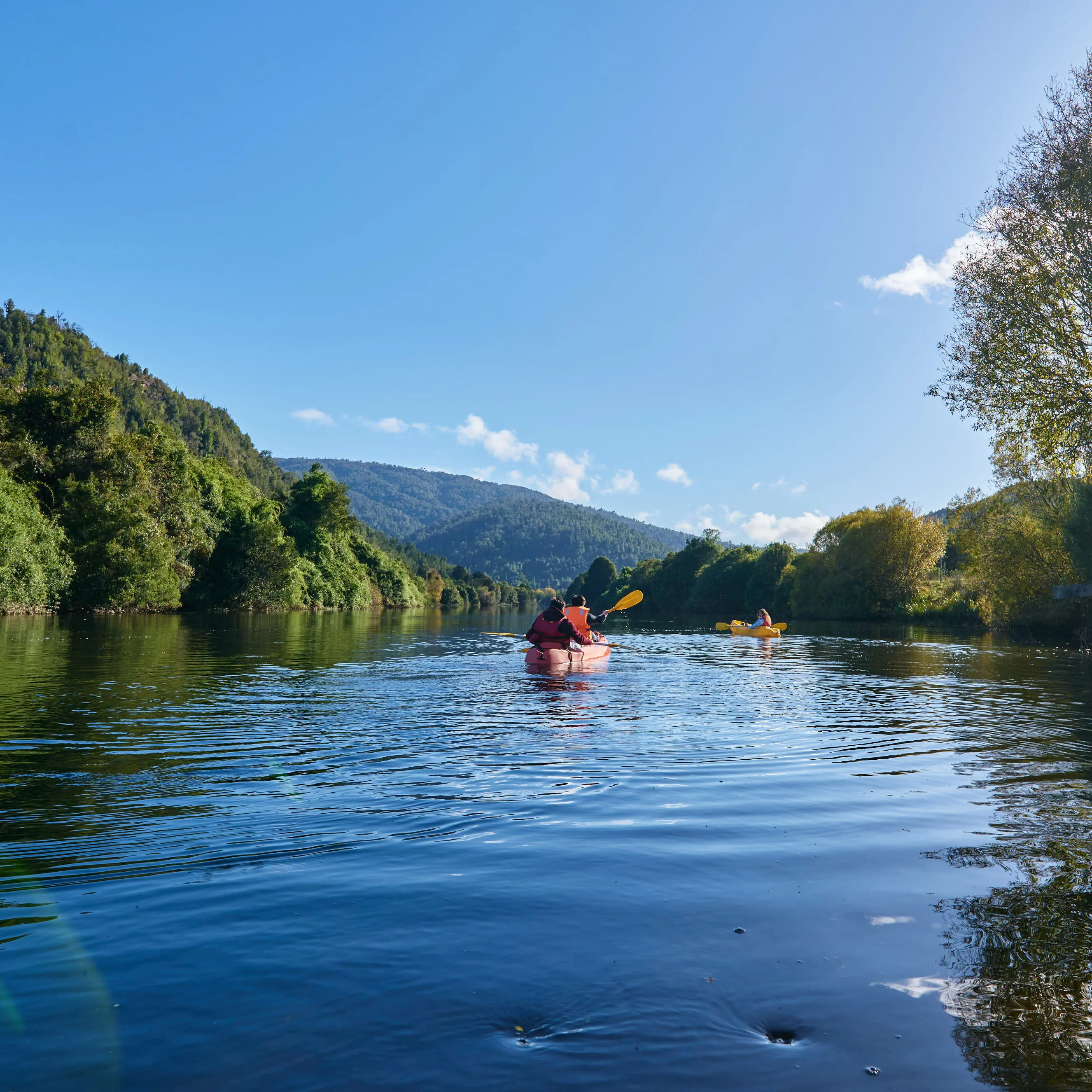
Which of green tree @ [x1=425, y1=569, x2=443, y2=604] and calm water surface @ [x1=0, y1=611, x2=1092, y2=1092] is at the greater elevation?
green tree @ [x1=425, y1=569, x2=443, y2=604]

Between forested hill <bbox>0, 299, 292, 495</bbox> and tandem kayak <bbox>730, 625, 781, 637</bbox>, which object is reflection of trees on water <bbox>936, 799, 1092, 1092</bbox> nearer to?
tandem kayak <bbox>730, 625, 781, 637</bbox>

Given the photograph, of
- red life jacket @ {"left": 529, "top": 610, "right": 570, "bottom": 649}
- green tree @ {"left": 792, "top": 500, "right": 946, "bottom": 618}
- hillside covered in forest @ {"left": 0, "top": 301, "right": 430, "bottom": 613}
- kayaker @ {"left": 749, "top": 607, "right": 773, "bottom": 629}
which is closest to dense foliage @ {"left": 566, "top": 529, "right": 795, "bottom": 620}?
green tree @ {"left": 792, "top": 500, "right": 946, "bottom": 618}

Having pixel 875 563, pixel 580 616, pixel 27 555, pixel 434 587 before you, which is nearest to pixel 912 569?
pixel 875 563

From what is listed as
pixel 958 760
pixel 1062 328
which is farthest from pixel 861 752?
pixel 1062 328

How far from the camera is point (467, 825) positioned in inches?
261

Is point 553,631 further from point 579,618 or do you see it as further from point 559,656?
point 579,618

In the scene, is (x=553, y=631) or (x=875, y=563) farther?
(x=875, y=563)

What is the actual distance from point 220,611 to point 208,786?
193ft

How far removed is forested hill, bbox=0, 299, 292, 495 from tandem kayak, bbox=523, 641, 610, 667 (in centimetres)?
12751

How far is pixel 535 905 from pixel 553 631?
1678 cm

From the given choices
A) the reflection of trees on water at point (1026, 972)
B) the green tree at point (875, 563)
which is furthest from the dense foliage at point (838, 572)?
the reflection of trees on water at point (1026, 972)

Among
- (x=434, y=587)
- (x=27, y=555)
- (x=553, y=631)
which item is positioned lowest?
(x=553, y=631)

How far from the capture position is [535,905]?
4.80m

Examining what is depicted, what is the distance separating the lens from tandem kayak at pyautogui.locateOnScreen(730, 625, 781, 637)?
37.9 metres
